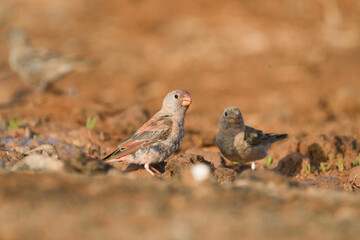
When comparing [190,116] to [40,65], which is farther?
[40,65]

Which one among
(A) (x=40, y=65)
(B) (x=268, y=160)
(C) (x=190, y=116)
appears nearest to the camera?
(B) (x=268, y=160)

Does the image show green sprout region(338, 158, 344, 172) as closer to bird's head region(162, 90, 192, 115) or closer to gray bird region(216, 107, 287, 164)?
gray bird region(216, 107, 287, 164)

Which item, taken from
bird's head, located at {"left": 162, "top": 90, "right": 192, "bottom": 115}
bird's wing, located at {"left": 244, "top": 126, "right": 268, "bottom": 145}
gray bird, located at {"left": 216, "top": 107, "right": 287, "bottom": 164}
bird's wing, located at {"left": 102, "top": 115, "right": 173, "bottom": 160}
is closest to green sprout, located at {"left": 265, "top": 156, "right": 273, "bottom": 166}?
gray bird, located at {"left": 216, "top": 107, "right": 287, "bottom": 164}

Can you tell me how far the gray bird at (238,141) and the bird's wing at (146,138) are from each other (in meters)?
1.09

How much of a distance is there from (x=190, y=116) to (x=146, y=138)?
5970 millimetres

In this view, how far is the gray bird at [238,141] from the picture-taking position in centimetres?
685

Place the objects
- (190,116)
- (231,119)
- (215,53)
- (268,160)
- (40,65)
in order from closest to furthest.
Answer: (231,119)
(268,160)
(190,116)
(40,65)
(215,53)

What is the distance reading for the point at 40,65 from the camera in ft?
42.7

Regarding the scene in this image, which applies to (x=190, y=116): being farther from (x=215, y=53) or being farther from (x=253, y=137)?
(x=215, y=53)

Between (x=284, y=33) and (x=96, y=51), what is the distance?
6934 millimetres

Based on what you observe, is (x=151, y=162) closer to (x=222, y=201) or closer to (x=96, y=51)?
(x=222, y=201)

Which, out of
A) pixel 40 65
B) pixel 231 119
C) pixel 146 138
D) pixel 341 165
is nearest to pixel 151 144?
pixel 146 138

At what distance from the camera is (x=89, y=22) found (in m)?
20.4

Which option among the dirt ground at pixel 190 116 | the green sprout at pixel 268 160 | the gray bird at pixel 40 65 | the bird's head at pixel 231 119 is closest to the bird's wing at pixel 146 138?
the dirt ground at pixel 190 116
